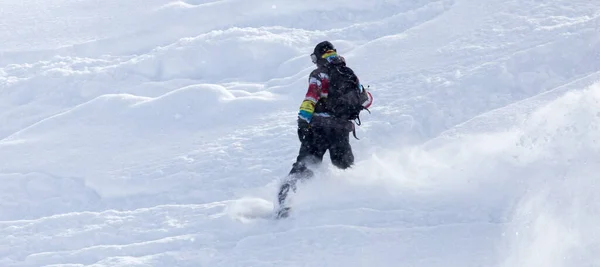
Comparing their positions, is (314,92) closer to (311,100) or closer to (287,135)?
(311,100)

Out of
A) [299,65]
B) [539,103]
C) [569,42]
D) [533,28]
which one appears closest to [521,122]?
[539,103]

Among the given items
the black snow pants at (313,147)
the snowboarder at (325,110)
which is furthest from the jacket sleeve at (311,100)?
the black snow pants at (313,147)

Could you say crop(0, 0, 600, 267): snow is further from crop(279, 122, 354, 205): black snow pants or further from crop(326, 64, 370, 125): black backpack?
crop(326, 64, 370, 125): black backpack

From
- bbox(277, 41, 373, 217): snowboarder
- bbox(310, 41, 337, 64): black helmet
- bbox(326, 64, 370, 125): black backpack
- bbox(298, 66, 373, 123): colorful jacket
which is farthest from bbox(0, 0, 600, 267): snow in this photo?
bbox(310, 41, 337, 64): black helmet

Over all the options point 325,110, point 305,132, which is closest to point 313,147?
point 305,132

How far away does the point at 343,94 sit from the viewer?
727 cm

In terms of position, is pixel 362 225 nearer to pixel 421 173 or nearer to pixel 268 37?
pixel 421 173

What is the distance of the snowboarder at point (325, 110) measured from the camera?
23.5 ft

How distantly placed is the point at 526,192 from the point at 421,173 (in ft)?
4.23

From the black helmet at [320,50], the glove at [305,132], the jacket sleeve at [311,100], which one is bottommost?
the glove at [305,132]

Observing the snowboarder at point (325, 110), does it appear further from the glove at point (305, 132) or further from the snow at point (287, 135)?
the snow at point (287, 135)

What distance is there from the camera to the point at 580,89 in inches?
380

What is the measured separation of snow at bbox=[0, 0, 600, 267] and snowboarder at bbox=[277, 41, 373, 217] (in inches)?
10.6

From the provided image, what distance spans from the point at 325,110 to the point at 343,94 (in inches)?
9.6
